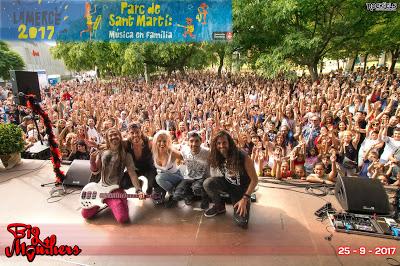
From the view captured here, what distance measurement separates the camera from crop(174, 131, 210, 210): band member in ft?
11.6

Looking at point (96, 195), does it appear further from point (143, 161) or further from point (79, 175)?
point (79, 175)

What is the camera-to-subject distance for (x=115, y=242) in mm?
3008

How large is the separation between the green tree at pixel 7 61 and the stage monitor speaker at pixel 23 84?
29065mm

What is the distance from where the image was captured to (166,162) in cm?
366

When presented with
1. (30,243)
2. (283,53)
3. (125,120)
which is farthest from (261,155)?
(283,53)

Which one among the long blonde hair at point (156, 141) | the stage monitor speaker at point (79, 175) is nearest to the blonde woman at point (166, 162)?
the long blonde hair at point (156, 141)

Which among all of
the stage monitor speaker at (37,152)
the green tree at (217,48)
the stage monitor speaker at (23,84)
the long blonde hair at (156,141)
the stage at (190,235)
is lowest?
the stage at (190,235)

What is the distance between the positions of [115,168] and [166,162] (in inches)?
25.6

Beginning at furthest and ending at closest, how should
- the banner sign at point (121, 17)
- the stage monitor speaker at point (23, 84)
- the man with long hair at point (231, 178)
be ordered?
1. the banner sign at point (121, 17)
2. the stage monitor speaker at point (23, 84)
3. the man with long hair at point (231, 178)

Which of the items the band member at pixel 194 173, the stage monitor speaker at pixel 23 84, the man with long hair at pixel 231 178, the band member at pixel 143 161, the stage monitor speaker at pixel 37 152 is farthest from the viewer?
the stage monitor speaker at pixel 37 152

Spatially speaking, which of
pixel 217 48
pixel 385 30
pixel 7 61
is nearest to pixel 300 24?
pixel 385 30

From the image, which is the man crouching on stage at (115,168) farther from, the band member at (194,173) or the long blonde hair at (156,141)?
the band member at (194,173)

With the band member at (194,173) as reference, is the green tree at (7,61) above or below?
above

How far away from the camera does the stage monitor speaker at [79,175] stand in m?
4.25
